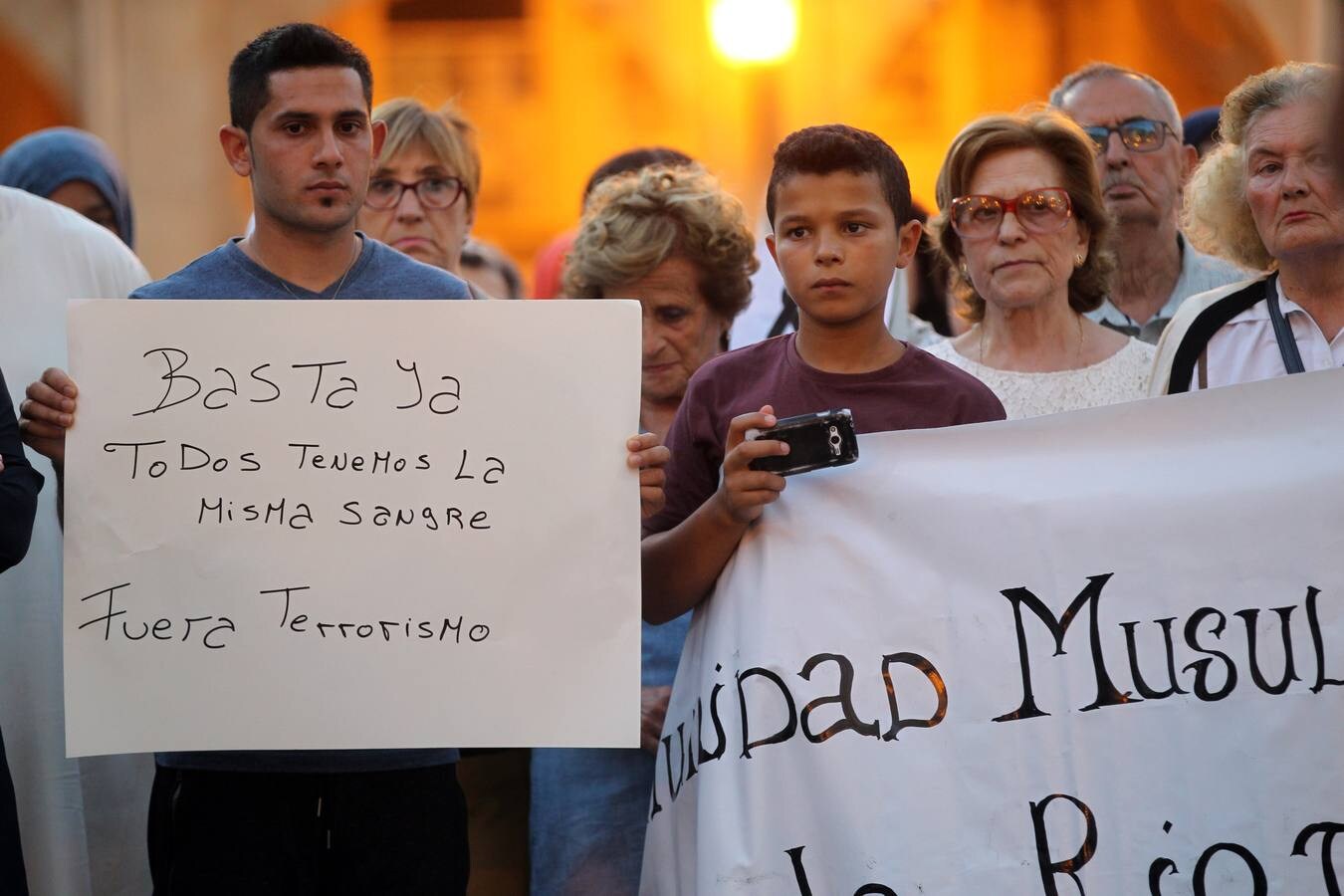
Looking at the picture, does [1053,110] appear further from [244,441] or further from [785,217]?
[244,441]

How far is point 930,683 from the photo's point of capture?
2898mm

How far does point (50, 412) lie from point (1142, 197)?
9.10ft

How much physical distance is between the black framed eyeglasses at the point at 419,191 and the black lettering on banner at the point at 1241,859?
2589 mm

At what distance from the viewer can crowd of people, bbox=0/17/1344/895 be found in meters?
2.94

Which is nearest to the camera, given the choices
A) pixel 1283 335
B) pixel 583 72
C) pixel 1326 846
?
pixel 1326 846

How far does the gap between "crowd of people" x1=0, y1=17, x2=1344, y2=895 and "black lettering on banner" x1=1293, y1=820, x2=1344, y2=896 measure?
850 millimetres

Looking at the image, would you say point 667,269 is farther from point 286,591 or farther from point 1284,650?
point 1284,650

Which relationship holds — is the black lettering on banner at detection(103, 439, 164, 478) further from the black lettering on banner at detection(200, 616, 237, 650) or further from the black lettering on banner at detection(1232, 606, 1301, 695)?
the black lettering on banner at detection(1232, 606, 1301, 695)

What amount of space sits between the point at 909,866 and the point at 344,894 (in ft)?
3.16

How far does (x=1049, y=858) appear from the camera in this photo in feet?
9.20

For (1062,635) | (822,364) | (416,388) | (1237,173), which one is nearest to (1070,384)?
(1237,173)

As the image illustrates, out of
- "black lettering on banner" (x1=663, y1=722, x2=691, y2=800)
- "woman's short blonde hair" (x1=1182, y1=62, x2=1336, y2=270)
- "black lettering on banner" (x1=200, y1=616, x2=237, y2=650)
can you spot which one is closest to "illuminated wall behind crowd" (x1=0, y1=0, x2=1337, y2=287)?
"woman's short blonde hair" (x1=1182, y1=62, x2=1336, y2=270)

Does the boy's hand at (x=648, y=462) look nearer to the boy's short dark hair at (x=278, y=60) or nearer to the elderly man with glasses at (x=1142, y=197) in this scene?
the boy's short dark hair at (x=278, y=60)

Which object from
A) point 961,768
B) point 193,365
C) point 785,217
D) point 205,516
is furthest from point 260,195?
point 961,768
